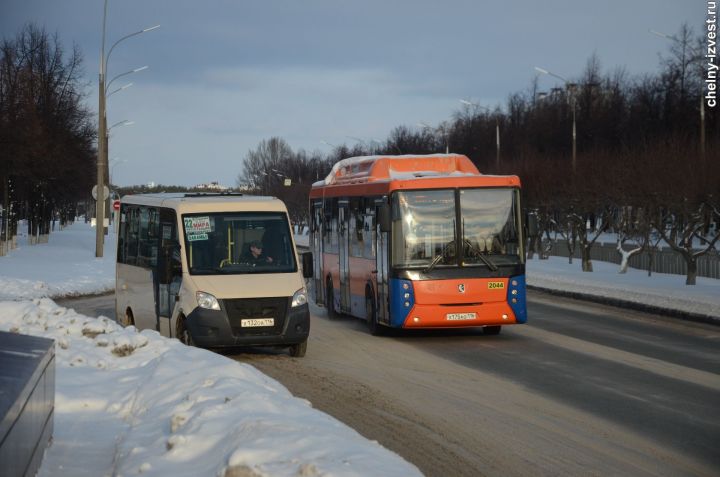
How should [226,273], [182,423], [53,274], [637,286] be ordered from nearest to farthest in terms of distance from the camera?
[182,423], [226,273], [637,286], [53,274]

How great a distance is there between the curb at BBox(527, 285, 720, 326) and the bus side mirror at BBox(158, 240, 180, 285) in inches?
417

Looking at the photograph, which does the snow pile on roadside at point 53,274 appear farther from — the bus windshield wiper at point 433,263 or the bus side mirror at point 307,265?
the bus side mirror at point 307,265

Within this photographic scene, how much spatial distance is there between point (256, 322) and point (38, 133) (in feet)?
112

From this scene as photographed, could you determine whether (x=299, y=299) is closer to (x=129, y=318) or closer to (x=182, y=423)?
(x=129, y=318)

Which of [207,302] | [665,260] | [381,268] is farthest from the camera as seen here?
[665,260]

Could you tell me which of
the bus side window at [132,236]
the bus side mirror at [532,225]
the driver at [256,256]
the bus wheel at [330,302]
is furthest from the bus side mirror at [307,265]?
the bus wheel at [330,302]

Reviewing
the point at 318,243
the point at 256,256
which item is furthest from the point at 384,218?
the point at 318,243

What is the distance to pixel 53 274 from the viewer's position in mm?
39969

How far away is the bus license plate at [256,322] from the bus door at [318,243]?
30.0ft

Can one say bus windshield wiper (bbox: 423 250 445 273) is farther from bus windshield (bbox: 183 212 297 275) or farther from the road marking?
bus windshield (bbox: 183 212 297 275)

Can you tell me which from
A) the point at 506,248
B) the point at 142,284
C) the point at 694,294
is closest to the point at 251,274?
the point at 142,284

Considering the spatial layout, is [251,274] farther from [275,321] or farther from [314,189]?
[314,189]

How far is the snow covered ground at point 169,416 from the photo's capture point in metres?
7.60

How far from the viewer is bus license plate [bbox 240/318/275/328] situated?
16469 mm
